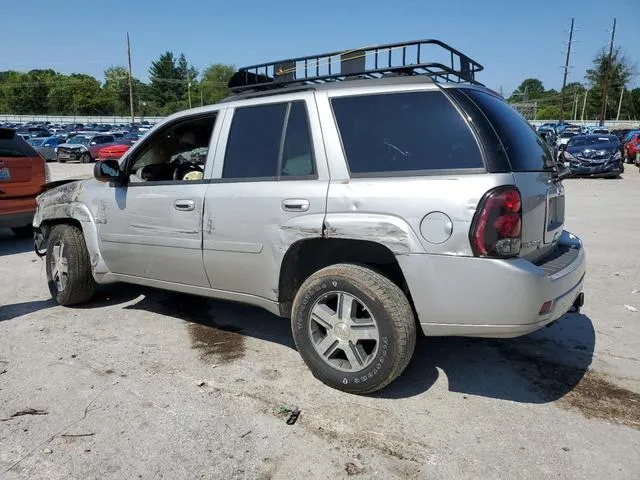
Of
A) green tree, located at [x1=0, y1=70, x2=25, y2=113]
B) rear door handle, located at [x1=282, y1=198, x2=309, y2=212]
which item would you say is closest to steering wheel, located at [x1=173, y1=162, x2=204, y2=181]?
rear door handle, located at [x1=282, y1=198, x2=309, y2=212]

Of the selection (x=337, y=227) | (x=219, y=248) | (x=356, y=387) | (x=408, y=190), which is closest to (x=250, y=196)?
(x=219, y=248)

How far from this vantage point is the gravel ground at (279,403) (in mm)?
2629

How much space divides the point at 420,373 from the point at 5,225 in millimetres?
6558

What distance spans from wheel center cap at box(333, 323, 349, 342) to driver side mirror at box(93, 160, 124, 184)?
2.38 metres

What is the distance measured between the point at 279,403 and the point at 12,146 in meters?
6.68

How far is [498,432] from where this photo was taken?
2.88m

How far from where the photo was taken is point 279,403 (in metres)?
3.22

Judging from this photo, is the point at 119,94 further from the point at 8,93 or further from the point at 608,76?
the point at 608,76

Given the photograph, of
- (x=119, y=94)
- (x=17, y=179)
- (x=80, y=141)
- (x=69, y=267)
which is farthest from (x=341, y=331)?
(x=119, y=94)

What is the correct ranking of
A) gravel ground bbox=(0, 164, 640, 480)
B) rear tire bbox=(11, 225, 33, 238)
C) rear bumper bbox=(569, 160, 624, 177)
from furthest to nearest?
rear bumper bbox=(569, 160, 624, 177), rear tire bbox=(11, 225, 33, 238), gravel ground bbox=(0, 164, 640, 480)

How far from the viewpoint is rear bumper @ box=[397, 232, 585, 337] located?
9.11 ft

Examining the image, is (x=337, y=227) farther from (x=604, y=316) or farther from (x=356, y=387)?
(x=604, y=316)

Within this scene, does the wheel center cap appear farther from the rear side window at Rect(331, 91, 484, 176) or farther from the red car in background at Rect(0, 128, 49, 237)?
the red car in background at Rect(0, 128, 49, 237)

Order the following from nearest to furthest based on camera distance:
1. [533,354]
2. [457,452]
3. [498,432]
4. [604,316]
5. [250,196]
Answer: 1. [457,452]
2. [498,432]
3. [250,196]
4. [533,354]
5. [604,316]
